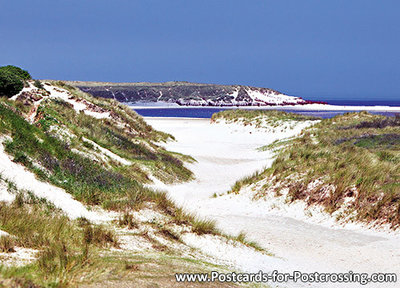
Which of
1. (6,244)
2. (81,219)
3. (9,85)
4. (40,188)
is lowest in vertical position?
(81,219)

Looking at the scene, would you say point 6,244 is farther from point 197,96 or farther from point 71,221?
point 197,96

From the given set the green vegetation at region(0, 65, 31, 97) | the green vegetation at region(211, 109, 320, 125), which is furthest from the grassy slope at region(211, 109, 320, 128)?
the green vegetation at region(0, 65, 31, 97)

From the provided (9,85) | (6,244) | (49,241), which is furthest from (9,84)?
(6,244)

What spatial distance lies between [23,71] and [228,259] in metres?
26.2

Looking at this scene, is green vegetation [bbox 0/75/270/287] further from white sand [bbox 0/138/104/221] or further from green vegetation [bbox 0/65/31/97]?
green vegetation [bbox 0/65/31/97]

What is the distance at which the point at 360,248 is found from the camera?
7.62m

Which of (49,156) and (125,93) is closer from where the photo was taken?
(49,156)

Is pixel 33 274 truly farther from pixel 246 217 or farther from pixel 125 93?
pixel 125 93

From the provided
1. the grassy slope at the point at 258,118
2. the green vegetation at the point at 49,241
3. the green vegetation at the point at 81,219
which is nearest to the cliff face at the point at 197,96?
the grassy slope at the point at 258,118

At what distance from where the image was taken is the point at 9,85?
2170 cm

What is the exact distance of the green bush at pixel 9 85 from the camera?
21.5 m

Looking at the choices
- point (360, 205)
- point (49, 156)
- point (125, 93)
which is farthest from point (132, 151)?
point (125, 93)

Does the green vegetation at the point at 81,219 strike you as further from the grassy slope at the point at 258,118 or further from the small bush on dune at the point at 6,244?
the grassy slope at the point at 258,118

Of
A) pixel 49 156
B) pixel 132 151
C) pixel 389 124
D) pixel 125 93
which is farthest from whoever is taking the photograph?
pixel 125 93
